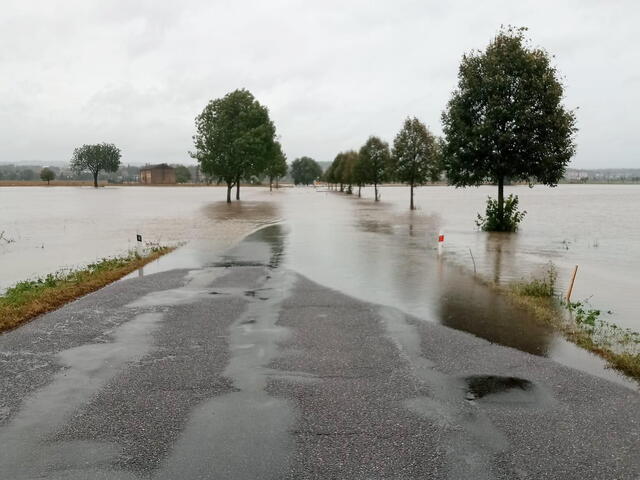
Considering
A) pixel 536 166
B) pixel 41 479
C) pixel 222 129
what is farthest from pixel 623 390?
pixel 222 129

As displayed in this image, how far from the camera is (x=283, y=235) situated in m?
27.6

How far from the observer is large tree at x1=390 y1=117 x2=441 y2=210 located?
53156 millimetres

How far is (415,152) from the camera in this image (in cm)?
5369

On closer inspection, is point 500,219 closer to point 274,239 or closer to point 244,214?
point 274,239

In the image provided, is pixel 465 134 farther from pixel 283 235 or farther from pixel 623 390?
pixel 623 390

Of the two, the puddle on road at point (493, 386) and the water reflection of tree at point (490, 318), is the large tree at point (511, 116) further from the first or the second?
the puddle on road at point (493, 386)

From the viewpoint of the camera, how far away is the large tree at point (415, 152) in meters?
53.2

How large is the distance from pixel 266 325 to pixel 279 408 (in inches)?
153

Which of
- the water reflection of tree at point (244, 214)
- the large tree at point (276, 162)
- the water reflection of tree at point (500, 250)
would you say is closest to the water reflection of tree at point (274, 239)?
the water reflection of tree at point (244, 214)

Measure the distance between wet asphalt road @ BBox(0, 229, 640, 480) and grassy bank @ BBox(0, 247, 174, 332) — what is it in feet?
2.04

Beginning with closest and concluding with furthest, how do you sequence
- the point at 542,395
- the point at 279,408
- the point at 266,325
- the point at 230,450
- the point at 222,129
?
the point at 230,450 < the point at 279,408 < the point at 542,395 < the point at 266,325 < the point at 222,129

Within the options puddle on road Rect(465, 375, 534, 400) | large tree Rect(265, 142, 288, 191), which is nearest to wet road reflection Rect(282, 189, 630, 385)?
puddle on road Rect(465, 375, 534, 400)

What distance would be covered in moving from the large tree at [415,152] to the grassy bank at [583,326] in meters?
40.3

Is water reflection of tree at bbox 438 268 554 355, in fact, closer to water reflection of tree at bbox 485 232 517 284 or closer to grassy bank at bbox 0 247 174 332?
water reflection of tree at bbox 485 232 517 284
